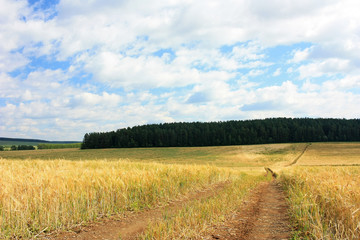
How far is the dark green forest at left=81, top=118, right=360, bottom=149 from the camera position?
115 meters

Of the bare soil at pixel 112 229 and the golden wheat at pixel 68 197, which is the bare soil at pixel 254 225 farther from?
the golden wheat at pixel 68 197

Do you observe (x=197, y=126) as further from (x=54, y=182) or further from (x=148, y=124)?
(x=54, y=182)

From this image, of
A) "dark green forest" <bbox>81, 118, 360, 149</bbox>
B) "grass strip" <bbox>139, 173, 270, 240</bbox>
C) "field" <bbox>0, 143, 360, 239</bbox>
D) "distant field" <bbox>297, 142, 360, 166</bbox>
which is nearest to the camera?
"grass strip" <bbox>139, 173, 270, 240</bbox>

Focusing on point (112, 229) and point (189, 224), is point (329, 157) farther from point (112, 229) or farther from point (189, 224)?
point (112, 229)

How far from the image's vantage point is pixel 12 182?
8289 millimetres

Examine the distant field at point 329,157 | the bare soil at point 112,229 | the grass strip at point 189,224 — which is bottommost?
the distant field at point 329,157

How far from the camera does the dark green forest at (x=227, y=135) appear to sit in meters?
115

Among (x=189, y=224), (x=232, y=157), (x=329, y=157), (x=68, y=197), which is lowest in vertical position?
(x=329, y=157)

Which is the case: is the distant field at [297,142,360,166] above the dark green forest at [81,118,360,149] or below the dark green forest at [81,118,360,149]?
below

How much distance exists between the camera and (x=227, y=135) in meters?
117

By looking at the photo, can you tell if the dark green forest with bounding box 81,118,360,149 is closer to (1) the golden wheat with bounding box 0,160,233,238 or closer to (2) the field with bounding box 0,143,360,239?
(2) the field with bounding box 0,143,360,239

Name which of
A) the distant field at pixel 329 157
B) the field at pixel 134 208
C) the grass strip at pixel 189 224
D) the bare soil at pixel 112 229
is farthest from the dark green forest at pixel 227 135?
the grass strip at pixel 189 224

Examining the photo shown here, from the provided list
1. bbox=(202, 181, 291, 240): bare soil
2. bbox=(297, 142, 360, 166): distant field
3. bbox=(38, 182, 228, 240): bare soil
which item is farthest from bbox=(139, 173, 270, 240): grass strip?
bbox=(297, 142, 360, 166): distant field

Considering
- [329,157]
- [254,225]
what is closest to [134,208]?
[254,225]
